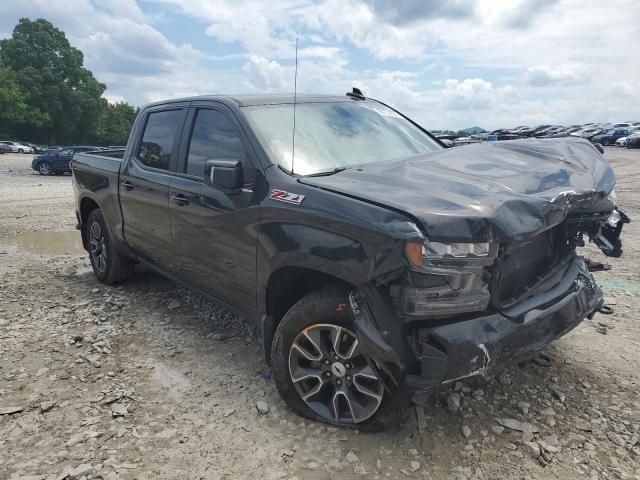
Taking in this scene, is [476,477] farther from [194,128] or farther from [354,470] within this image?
[194,128]

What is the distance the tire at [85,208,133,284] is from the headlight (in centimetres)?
385

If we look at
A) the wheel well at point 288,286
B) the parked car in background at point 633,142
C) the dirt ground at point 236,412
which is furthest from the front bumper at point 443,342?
the parked car in background at point 633,142

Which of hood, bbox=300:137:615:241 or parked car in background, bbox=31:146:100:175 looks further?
parked car in background, bbox=31:146:100:175

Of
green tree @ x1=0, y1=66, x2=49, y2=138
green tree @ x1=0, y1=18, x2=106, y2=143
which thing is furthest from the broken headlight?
green tree @ x1=0, y1=18, x2=106, y2=143

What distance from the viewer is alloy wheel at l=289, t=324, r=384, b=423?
8.82 feet

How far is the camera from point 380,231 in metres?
2.37

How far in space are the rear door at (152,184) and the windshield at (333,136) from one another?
1.01 meters

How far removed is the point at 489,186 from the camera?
2.68 meters

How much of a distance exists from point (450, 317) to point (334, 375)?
2.56ft

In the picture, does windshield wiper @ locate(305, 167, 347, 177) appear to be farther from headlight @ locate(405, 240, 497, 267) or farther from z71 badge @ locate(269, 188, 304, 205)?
headlight @ locate(405, 240, 497, 267)

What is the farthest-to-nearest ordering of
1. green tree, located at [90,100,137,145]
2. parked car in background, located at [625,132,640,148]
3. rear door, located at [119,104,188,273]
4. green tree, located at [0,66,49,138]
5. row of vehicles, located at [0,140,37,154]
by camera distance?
green tree, located at [90,100,137,145] < green tree, located at [0,66,49,138] < row of vehicles, located at [0,140,37,154] < parked car in background, located at [625,132,640,148] < rear door, located at [119,104,188,273]

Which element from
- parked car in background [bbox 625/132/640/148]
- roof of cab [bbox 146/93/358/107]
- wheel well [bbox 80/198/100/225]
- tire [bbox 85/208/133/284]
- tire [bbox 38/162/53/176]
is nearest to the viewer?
roof of cab [bbox 146/93/358/107]

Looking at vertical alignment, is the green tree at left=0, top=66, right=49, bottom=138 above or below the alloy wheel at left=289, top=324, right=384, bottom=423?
above

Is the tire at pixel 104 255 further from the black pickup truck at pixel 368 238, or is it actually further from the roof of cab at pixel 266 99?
the roof of cab at pixel 266 99
